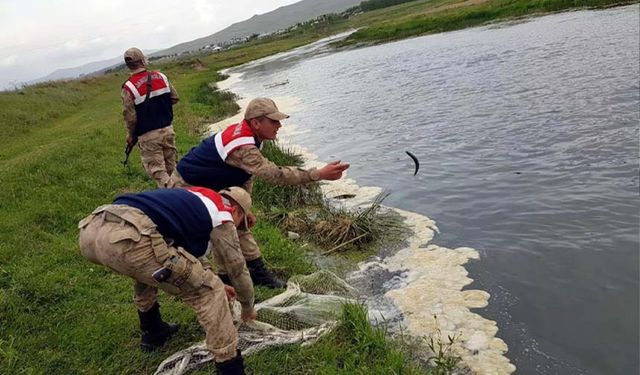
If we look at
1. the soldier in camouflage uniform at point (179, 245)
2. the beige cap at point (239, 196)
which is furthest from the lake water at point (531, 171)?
the beige cap at point (239, 196)

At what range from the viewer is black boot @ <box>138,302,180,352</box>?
6.16m

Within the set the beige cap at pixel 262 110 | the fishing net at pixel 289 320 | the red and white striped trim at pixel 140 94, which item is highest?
the red and white striped trim at pixel 140 94

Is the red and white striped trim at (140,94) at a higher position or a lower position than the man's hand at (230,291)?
higher

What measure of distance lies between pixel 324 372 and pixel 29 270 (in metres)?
5.31

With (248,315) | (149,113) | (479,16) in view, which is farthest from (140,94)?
(479,16)

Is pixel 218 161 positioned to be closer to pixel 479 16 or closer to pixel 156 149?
pixel 156 149

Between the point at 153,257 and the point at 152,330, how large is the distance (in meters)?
2.04

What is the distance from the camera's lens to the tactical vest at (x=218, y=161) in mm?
6215

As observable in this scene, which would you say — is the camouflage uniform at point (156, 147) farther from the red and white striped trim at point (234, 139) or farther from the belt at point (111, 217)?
the belt at point (111, 217)

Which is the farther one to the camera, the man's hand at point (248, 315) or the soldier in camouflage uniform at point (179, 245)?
the man's hand at point (248, 315)

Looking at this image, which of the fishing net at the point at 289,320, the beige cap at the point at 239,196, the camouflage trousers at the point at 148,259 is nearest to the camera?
the camouflage trousers at the point at 148,259

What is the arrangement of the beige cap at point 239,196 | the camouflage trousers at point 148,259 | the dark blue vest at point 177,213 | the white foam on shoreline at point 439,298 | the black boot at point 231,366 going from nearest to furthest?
the camouflage trousers at point 148,259
the dark blue vest at point 177,213
the black boot at point 231,366
the beige cap at point 239,196
the white foam on shoreline at point 439,298

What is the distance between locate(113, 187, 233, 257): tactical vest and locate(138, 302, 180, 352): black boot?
155 cm

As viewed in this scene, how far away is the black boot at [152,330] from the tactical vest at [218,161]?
5.40 ft
